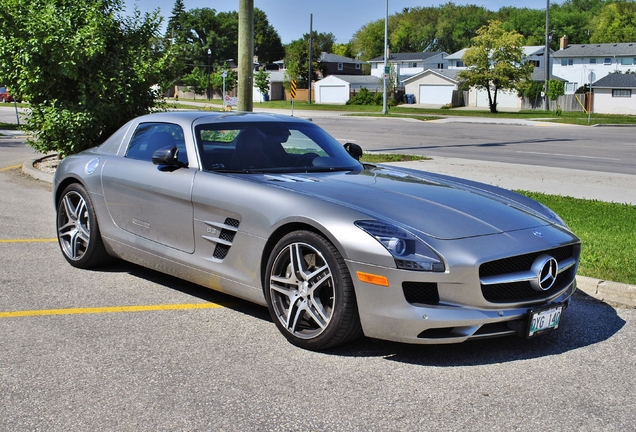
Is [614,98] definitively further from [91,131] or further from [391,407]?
[391,407]

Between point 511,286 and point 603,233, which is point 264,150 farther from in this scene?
point 603,233

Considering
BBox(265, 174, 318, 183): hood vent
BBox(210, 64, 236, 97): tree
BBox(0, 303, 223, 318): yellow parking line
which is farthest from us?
BBox(210, 64, 236, 97): tree

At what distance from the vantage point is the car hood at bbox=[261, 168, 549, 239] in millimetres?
4598

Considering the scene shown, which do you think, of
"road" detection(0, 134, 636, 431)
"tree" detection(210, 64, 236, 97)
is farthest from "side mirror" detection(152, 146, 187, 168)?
"tree" detection(210, 64, 236, 97)

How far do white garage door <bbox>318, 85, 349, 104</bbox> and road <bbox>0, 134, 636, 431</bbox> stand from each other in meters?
88.7

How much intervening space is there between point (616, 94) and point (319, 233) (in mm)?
69485

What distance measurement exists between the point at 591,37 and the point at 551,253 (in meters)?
140

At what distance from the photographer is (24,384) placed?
409cm

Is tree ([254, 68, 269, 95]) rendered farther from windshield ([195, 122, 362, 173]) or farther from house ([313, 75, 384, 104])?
windshield ([195, 122, 362, 173])

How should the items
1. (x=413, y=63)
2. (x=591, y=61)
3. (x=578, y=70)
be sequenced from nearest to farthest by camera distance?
(x=591, y=61), (x=578, y=70), (x=413, y=63)

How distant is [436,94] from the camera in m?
87.5

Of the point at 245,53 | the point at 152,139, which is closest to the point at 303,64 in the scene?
the point at 245,53

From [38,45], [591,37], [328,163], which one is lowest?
[328,163]

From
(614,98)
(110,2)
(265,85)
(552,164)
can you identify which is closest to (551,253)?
(110,2)
